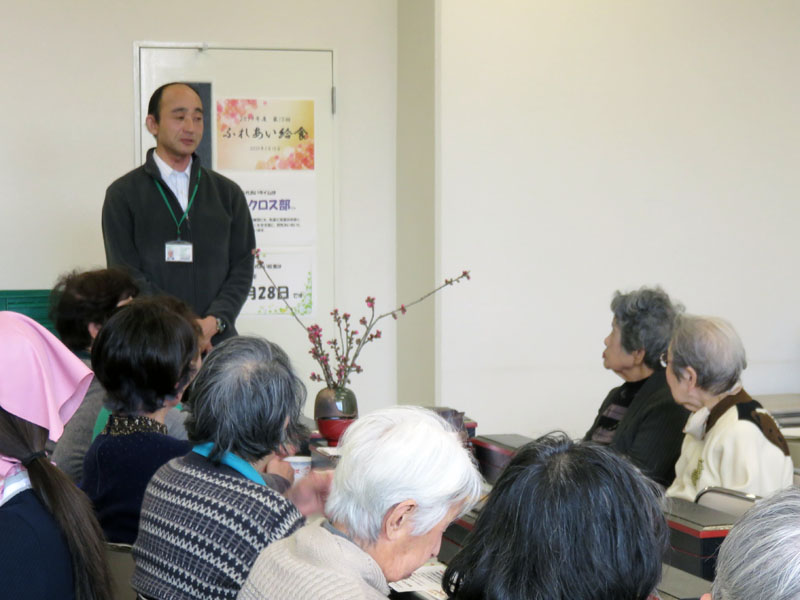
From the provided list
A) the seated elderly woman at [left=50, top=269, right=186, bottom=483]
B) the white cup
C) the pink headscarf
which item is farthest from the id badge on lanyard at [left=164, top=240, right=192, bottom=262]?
the pink headscarf

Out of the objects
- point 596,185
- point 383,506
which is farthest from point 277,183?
point 383,506

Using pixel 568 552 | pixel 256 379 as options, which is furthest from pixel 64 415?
pixel 568 552

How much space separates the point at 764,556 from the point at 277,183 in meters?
4.79

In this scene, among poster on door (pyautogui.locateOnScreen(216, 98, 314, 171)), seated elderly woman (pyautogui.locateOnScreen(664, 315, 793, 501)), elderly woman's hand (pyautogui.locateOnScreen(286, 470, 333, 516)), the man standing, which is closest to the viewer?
elderly woman's hand (pyautogui.locateOnScreen(286, 470, 333, 516))

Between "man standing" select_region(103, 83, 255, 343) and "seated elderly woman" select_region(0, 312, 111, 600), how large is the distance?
2.28m

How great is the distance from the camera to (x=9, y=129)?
519cm

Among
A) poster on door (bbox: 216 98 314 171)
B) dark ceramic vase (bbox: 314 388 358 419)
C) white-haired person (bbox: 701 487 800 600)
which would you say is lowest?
dark ceramic vase (bbox: 314 388 358 419)

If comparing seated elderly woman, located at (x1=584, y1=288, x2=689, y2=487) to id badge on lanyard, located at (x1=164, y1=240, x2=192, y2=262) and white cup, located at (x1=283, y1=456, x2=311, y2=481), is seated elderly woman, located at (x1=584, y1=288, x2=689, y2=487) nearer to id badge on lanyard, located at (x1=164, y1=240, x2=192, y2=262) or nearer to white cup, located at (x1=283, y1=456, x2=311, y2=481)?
white cup, located at (x1=283, y1=456, x2=311, y2=481)

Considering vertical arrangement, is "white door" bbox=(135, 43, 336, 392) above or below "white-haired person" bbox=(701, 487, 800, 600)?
above

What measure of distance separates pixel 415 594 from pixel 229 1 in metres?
4.18

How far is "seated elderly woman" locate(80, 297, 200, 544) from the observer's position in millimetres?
2400

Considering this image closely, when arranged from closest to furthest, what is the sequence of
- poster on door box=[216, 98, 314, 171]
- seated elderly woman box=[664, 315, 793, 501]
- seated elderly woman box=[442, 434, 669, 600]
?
seated elderly woman box=[442, 434, 669, 600]
seated elderly woman box=[664, 315, 793, 501]
poster on door box=[216, 98, 314, 171]

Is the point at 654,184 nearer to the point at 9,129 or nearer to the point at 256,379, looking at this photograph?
the point at 9,129

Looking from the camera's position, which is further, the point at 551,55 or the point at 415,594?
the point at 551,55
